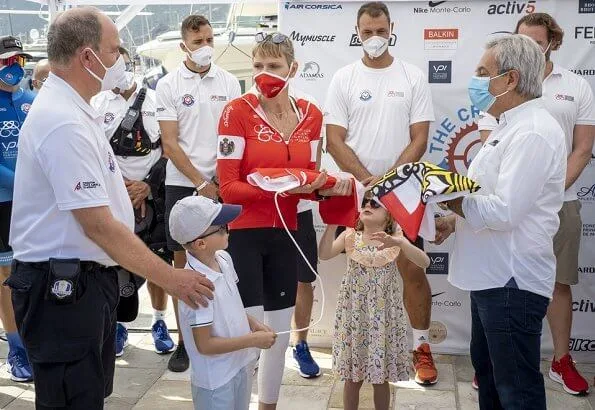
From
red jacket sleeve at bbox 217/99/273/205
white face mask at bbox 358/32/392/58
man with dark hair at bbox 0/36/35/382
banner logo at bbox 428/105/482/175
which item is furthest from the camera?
banner logo at bbox 428/105/482/175

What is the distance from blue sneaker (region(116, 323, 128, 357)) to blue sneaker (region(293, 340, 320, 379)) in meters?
1.16

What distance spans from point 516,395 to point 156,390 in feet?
7.32

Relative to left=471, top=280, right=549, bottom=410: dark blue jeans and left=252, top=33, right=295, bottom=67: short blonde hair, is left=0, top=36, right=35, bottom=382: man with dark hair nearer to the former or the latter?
left=252, top=33, right=295, bottom=67: short blonde hair

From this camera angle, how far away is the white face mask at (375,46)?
445 centimetres

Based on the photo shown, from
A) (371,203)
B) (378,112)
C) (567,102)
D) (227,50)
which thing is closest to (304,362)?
(371,203)

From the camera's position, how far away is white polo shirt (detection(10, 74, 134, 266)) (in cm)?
252

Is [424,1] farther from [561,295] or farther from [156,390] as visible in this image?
[156,390]

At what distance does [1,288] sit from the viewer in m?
4.67

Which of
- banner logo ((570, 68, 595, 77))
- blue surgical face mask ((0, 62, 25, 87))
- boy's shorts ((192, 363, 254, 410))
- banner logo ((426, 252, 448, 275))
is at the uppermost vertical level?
blue surgical face mask ((0, 62, 25, 87))

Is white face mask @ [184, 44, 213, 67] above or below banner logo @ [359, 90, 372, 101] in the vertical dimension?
above

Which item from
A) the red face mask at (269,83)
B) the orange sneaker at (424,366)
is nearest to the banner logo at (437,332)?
the orange sneaker at (424,366)

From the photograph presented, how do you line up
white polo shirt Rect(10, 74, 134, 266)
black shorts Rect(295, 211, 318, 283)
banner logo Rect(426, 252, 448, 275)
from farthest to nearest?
banner logo Rect(426, 252, 448, 275), black shorts Rect(295, 211, 318, 283), white polo shirt Rect(10, 74, 134, 266)

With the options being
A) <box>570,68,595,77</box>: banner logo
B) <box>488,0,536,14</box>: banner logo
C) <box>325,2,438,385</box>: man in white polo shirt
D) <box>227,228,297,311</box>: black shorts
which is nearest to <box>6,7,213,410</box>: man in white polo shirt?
<box>227,228,297,311</box>: black shorts

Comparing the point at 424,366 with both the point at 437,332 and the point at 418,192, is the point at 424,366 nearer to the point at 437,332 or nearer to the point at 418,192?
the point at 437,332
